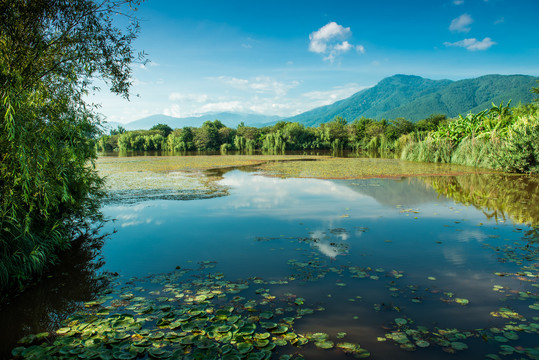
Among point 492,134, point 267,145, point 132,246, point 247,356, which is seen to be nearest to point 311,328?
point 247,356

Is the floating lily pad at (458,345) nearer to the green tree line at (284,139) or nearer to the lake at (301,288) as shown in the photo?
the lake at (301,288)

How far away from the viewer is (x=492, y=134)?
872 inches

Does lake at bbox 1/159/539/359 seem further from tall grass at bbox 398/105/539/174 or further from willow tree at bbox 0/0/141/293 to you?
tall grass at bbox 398/105/539/174

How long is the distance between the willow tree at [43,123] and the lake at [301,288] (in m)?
0.91

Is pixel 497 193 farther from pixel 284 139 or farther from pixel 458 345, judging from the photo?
pixel 284 139

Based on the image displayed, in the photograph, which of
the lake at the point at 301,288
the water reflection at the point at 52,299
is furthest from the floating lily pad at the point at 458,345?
the water reflection at the point at 52,299

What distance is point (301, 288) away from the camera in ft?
17.0

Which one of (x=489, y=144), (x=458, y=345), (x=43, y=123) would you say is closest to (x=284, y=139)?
(x=489, y=144)

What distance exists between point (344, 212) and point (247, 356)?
780 centimetres

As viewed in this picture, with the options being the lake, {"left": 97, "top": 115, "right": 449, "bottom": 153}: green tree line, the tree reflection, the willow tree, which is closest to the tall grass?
the tree reflection

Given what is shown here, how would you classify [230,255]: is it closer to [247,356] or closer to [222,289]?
[222,289]

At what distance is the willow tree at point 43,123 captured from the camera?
5.07 meters

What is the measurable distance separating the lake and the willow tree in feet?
2.97

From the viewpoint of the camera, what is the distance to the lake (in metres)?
3.76
